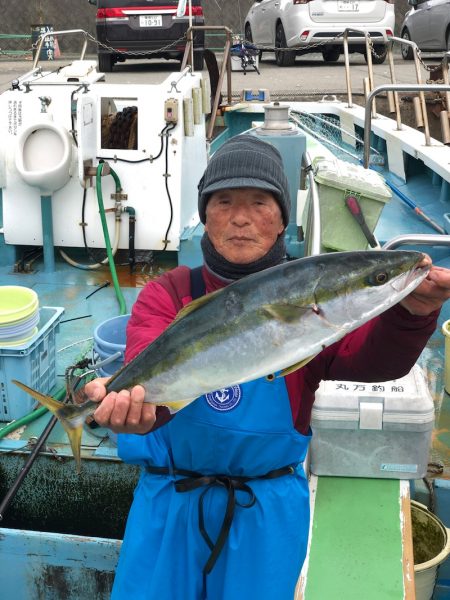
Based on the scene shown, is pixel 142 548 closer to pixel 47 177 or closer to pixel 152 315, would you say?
pixel 152 315

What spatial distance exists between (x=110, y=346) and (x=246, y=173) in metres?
2.17

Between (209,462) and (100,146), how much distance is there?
507 cm

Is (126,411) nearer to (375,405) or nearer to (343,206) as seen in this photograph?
(375,405)

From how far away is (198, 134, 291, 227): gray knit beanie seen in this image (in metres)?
2.11

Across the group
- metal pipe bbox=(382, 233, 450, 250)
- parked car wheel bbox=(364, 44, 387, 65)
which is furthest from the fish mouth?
parked car wheel bbox=(364, 44, 387, 65)

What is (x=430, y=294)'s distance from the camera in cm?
181

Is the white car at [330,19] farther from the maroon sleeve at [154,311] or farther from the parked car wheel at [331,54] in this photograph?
the maroon sleeve at [154,311]

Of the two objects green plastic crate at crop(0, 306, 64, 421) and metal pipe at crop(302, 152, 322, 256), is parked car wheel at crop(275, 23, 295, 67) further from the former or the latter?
green plastic crate at crop(0, 306, 64, 421)

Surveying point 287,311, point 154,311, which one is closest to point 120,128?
point 154,311

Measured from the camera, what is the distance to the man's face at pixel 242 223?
83.4 inches

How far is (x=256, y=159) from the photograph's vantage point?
215 cm

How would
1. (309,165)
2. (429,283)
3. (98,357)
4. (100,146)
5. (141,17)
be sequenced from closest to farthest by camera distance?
(429,283) → (98,357) → (309,165) → (100,146) → (141,17)

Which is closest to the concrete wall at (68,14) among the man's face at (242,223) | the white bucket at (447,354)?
the white bucket at (447,354)

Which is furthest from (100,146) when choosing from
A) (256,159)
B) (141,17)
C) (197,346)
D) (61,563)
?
(141,17)
